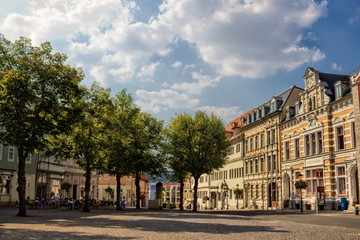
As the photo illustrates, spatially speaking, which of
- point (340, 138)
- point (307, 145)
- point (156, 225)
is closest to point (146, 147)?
point (307, 145)

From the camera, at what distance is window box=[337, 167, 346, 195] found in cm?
3631

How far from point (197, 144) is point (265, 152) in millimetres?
12589

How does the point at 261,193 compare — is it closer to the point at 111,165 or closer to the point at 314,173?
the point at 314,173

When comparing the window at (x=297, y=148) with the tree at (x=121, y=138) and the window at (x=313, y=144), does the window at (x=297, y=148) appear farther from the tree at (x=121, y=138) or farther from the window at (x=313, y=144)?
the tree at (x=121, y=138)

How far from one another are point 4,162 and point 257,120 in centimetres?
3304

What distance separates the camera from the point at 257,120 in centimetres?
5559

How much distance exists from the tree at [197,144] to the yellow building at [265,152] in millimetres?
7921

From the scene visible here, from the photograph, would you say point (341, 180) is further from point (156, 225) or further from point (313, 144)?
point (156, 225)

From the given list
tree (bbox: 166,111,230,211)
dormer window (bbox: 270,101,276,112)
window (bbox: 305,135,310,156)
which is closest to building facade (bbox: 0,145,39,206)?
tree (bbox: 166,111,230,211)

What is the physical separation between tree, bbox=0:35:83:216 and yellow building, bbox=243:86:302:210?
31.0 metres

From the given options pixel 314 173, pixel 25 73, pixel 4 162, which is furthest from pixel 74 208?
pixel 314 173

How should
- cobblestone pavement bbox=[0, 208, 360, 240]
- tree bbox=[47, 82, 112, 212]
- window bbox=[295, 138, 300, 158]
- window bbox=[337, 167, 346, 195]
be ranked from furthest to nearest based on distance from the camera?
1. window bbox=[295, 138, 300, 158]
2. window bbox=[337, 167, 346, 195]
3. tree bbox=[47, 82, 112, 212]
4. cobblestone pavement bbox=[0, 208, 360, 240]

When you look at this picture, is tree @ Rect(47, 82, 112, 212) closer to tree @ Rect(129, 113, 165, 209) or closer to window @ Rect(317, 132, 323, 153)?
tree @ Rect(129, 113, 165, 209)

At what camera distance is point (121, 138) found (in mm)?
41625
